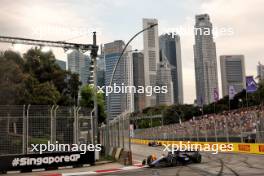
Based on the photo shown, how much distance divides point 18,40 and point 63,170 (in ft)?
42.7

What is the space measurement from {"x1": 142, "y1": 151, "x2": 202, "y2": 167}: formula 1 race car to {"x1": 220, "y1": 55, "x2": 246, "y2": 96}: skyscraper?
11809 centimetres

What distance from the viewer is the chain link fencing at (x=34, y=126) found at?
2331cm

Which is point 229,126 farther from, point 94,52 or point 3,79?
point 3,79

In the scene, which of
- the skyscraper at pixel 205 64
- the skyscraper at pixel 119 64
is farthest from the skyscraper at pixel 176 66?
the skyscraper at pixel 119 64

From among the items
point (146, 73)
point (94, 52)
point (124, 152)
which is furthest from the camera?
point (146, 73)

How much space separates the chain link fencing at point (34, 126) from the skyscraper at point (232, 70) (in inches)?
4660

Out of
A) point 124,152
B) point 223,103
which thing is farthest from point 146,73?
point 223,103

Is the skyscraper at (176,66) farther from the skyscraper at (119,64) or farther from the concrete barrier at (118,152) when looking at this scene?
the concrete barrier at (118,152)

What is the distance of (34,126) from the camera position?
79.3ft

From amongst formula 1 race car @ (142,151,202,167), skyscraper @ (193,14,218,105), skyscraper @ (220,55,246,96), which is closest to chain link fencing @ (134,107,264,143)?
formula 1 race car @ (142,151,202,167)

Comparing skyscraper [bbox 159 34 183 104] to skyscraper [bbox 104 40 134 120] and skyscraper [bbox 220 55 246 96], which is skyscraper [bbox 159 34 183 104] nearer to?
skyscraper [bbox 220 55 246 96]

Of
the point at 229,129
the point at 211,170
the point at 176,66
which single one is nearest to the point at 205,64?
the point at 176,66

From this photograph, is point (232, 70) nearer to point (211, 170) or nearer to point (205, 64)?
point (205, 64)

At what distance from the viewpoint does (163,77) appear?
88.7 metres
